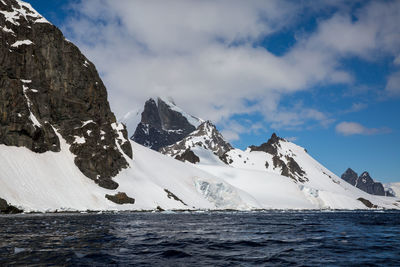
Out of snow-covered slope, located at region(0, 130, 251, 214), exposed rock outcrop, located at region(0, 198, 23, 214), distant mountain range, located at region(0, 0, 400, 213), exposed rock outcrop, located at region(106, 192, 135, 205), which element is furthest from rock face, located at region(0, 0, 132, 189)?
exposed rock outcrop, located at region(0, 198, 23, 214)

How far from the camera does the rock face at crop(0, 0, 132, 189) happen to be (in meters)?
102

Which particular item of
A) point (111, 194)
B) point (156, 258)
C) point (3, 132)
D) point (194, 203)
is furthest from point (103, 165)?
point (156, 258)

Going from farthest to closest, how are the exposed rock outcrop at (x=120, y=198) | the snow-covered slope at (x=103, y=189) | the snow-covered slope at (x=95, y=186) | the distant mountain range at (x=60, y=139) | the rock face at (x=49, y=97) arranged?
1. the exposed rock outcrop at (x=120, y=198)
2. the rock face at (x=49, y=97)
3. the distant mountain range at (x=60, y=139)
4. the snow-covered slope at (x=103, y=189)
5. the snow-covered slope at (x=95, y=186)

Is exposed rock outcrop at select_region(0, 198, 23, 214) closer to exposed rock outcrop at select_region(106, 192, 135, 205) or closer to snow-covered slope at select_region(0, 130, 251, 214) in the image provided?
snow-covered slope at select_region(0, 130, 251, 214)

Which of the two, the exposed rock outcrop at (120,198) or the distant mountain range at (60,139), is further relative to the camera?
the exposed rock outcrop at (120,198)

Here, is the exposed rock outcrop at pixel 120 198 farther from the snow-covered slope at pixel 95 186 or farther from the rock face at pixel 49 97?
the rock face at pixel 49 97

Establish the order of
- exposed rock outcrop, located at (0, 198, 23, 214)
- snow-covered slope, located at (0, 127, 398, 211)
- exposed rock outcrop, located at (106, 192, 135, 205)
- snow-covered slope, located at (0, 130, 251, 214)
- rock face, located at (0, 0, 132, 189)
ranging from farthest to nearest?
exposed rock outcrop, located at (106, 192, 135, 205) < rock face, located at (0, 0, 132, 189) < snow-covered slope, located at (0, 127, 398, 211) < snow-covered slope, located at (0, 130, 251, 214) < exposed rock outcrop, located at (0, 198, 23, 214)

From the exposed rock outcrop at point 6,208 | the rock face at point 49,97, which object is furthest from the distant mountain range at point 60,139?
the exposed rock outcrop at point 6,208

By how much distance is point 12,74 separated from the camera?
111 metres

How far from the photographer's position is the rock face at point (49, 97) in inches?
3996

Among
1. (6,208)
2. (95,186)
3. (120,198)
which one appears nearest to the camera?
(6,208)

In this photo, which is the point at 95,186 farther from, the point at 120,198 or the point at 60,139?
the point at 60,139

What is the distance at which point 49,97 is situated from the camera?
390 feet

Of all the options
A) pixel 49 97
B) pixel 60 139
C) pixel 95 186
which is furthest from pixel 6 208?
pixel 49 97
